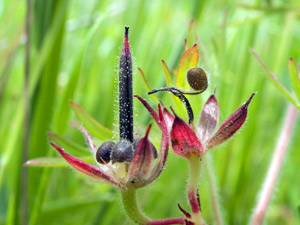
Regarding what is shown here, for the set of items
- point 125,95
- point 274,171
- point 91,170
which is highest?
point 125,95

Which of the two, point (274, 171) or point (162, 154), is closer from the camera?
point (162, 154)

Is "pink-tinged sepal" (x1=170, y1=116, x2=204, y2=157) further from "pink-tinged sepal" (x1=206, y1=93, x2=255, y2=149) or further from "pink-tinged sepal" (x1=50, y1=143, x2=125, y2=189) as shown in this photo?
"pink-tinged sepal" (x1=50, y1=143, x2=125, y2=189)

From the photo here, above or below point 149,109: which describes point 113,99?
above

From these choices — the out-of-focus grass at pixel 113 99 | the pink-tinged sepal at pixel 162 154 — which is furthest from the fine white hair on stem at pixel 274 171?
the pink-tinged sepal at pixel 162 154

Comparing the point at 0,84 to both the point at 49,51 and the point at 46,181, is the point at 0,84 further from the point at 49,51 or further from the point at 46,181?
the point at 46,181

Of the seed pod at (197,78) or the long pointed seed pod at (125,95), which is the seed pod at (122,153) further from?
the seed pod at (197,78)

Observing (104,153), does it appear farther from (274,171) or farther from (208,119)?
(274,171)

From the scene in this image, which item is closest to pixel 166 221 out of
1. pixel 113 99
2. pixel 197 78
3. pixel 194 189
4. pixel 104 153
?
pixel 194 189
